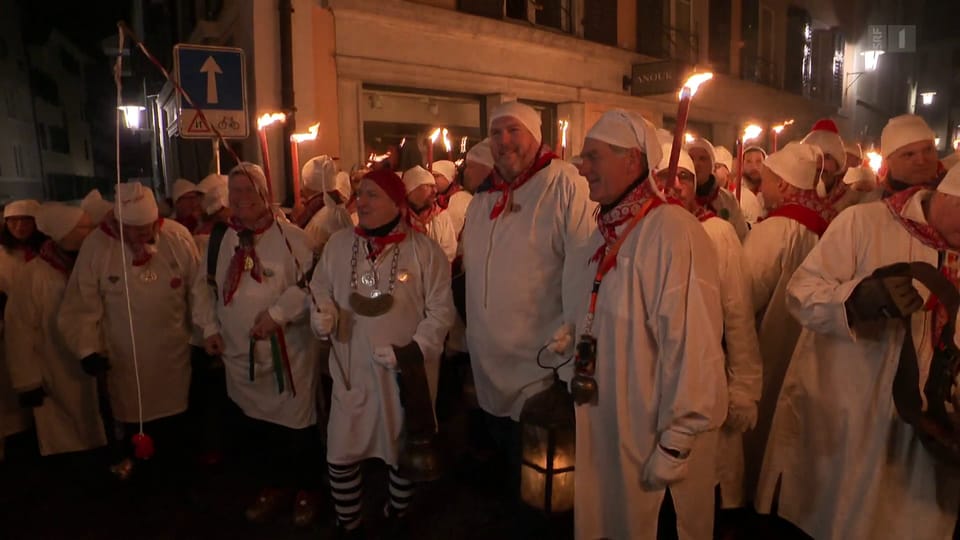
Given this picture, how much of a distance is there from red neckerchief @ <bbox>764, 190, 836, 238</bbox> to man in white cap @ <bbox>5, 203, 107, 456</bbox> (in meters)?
4.87

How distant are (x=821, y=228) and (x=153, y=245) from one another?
14.2ft

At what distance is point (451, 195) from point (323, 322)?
13.9 feet

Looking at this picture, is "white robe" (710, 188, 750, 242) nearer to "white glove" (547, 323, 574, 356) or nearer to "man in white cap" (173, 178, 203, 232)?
"white glove" (547, 323, 574, 356)

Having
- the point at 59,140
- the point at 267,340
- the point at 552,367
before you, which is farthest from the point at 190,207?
the point at 59,140

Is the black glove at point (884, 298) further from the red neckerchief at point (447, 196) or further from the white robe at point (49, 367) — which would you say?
the white robe at point (49, 367)

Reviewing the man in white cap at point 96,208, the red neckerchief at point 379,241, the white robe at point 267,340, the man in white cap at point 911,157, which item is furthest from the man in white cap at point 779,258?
the man in white cap at point 96,208

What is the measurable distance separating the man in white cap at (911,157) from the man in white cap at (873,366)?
1129mm

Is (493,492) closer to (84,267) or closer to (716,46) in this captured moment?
(84,267)

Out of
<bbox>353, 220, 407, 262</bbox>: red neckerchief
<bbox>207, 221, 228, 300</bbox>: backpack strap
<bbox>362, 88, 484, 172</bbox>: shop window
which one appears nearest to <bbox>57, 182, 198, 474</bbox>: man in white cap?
<bbox>207, 221, 228, 300</bbox>: backpack strap

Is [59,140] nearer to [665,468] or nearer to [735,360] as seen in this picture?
[735,360]

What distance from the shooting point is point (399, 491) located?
12.2 feet

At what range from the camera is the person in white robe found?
3.50 meters

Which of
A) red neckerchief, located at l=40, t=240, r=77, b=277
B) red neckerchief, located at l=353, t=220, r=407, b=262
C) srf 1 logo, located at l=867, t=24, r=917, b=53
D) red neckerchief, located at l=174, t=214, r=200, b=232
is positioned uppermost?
srf 1 logo, located at l=867, t=24, r=917, b=53

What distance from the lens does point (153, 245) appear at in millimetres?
4535
